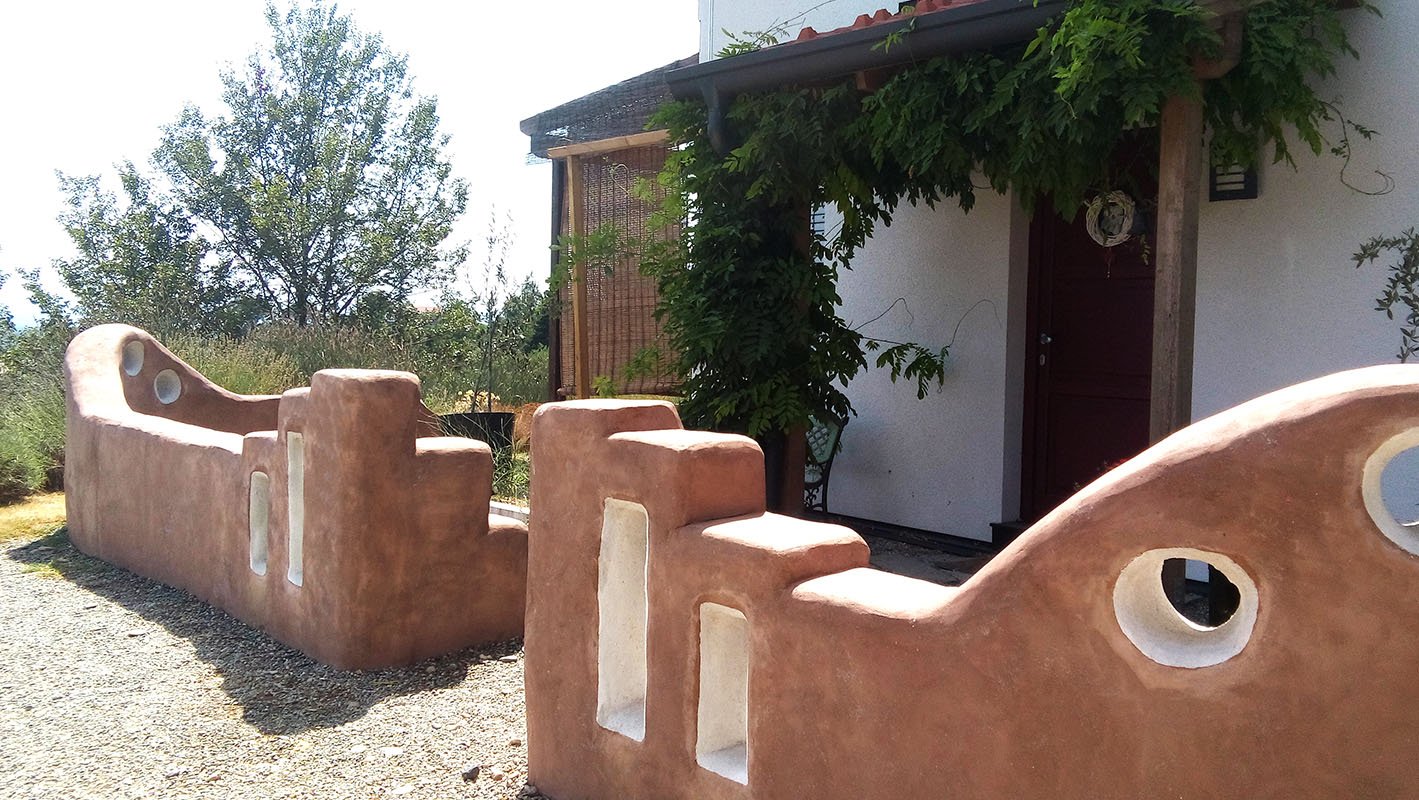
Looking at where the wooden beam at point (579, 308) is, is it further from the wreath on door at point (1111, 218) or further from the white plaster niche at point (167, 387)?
the wreath on door at point (1111, 218)

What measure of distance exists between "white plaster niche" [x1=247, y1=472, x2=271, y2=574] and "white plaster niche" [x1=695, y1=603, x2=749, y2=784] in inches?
133

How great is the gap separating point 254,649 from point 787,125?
362cm

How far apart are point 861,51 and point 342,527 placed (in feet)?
10.5

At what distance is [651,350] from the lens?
6273 millimetres

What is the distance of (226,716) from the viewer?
4273 mm

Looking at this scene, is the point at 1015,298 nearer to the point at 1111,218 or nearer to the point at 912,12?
the point at 1111,218

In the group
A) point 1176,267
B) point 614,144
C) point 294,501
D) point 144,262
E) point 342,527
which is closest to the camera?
point 1176,267

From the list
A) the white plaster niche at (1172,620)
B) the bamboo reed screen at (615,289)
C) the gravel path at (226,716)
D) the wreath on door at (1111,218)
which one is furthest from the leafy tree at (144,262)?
the white plaster niche at (1172,620)

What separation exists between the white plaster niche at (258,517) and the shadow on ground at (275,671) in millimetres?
349

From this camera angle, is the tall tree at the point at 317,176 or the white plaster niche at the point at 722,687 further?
the tall tree at the point at 317,176

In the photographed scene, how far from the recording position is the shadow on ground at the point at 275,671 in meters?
4.30

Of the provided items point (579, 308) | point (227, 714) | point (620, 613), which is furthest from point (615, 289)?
point (620, 613)

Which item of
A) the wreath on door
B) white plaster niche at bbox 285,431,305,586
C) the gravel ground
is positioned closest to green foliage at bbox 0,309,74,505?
the gravel ground

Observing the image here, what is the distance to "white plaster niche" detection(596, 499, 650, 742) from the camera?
3170mm
